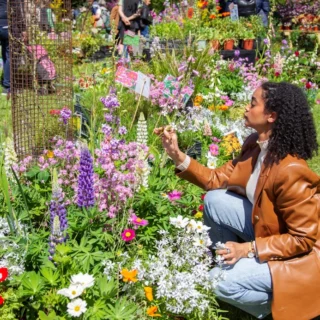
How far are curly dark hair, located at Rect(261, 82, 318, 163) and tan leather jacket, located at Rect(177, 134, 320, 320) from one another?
5cm

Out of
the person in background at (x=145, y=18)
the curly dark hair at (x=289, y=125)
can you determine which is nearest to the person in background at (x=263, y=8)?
the person in background at (x=145, y=18)

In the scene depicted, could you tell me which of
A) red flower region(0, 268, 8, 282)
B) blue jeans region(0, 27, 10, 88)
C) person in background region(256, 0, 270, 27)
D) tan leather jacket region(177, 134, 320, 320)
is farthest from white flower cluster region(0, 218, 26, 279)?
person in background region(256, 0, 270, 27)

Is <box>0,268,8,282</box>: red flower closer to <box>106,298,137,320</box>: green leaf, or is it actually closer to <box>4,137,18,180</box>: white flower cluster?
<box>106,298,137,320</box>: green leaf

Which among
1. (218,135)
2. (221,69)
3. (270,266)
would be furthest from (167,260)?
(221,69)

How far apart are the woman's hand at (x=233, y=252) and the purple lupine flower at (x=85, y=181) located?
608 millimetres

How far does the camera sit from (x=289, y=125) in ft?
8.09

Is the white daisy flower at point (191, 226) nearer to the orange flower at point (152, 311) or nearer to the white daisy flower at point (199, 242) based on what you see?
the white daisy flower at point (199, 242)

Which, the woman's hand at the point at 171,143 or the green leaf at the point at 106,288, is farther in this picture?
the woman's hand at the point at 171,143

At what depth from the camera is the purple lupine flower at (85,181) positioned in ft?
7.68

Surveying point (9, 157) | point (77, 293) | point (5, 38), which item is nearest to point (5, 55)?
point (5, 38)

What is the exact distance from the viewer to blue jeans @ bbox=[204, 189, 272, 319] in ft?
A: 8.05

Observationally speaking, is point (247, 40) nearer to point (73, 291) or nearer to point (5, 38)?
point (5, 38)

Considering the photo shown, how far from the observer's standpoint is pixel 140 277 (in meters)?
2.33

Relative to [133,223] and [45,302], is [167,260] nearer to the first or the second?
[133,223]
